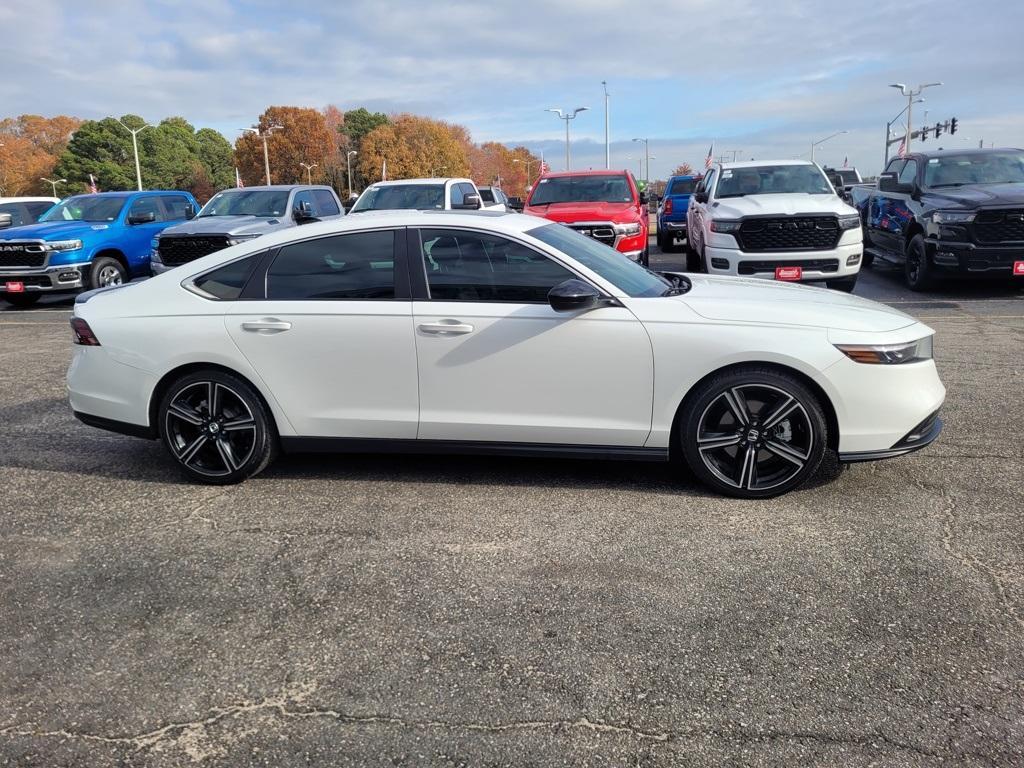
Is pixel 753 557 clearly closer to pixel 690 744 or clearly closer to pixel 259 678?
pixel 690 744

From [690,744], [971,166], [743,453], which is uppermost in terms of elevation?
[971,166]

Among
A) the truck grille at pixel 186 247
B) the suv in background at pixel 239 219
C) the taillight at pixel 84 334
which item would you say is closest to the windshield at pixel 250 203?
the suv in background at pixel 239 219

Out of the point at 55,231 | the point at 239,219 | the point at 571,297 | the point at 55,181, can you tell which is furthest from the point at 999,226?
the point at 55,181

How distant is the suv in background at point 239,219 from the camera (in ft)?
41.2

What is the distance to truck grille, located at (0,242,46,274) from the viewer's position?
44.8ft

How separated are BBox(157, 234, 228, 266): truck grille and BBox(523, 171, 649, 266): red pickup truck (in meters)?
4.82

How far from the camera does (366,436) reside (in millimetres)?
4840

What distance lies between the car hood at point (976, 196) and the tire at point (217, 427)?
10.2 metres

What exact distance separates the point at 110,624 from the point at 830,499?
3511 millimetres

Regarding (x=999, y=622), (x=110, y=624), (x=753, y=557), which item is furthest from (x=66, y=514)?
(x=999, y=622)

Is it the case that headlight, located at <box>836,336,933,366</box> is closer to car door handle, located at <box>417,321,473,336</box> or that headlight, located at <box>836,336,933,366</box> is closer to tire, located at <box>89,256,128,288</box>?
car door handle, located at <box>417,321,473,336</box>

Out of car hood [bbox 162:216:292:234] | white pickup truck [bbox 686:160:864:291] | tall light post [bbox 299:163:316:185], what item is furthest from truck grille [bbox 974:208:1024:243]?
tall light post [bbox 299:163:316:185]

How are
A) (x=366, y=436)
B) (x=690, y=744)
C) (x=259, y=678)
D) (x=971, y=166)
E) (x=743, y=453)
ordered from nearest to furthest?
(x=690, y=744)
(x=259, y=678)
(x=743, y=453)
(x=366, y=436)
(x=971, y=166)

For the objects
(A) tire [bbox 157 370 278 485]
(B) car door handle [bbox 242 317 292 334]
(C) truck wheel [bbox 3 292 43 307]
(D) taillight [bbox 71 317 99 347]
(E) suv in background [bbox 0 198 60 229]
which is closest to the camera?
(B) car door handle [bbox 242 317 292 334]
